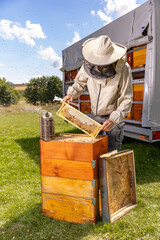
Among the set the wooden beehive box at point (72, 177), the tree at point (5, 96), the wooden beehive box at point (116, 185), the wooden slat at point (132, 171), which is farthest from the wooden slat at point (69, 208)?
the tree at point (5, 96)

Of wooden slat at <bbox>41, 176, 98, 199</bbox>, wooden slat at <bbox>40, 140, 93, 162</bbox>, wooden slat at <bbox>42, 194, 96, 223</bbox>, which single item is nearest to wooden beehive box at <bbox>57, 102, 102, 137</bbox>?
wooden slat at <bbox>40, 140, 93, 162</bbox>

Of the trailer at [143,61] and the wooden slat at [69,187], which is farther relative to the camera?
the trailer at [143,61]

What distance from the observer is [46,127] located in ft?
10.6

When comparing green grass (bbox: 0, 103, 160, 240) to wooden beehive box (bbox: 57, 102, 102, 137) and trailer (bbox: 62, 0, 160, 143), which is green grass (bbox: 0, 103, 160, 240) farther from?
wooden beehive box (bbox: 57, 102, 102, 137)

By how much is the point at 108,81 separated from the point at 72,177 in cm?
140

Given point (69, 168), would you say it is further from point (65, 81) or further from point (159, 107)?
point (65, 81)

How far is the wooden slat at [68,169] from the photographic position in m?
3.04

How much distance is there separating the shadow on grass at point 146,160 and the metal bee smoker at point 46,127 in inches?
98.6

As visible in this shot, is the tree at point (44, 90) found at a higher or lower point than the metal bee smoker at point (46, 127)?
higher

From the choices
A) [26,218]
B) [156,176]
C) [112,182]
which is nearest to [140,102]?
[156,176]

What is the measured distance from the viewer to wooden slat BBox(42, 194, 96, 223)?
3131mm

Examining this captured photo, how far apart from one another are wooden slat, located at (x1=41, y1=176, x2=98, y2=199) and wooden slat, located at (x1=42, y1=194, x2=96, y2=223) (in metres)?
0.07

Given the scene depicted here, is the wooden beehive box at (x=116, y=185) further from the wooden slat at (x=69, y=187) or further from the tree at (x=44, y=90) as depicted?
the tree at (x=44, y=90)

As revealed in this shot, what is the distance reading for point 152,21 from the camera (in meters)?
4.84
